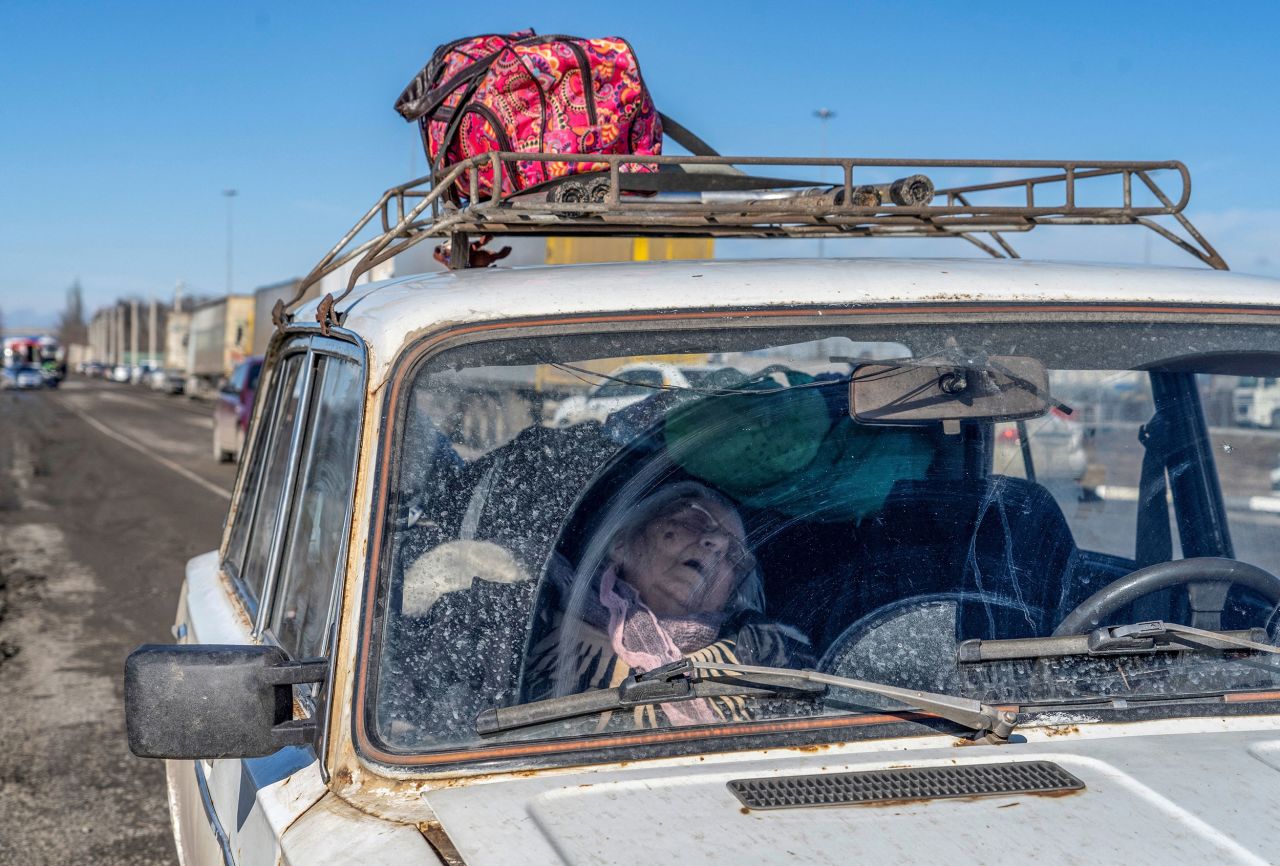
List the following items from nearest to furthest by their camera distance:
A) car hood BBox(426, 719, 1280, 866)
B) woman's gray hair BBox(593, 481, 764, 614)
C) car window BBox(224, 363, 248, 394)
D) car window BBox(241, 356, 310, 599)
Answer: car hood BBox(426, 719, 1280, 866) → woman's gray hair BBox(593, 481, 764, 614) → car window BBox(241, 356, 310, 599) → car window BBox(224, 363, 248, 394)

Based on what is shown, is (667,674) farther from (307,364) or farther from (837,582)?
(307,364)

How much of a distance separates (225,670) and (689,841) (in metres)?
0.61

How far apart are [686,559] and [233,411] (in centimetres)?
2040

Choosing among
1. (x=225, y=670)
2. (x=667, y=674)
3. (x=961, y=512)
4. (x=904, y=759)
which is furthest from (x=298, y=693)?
(x=961, y=512)

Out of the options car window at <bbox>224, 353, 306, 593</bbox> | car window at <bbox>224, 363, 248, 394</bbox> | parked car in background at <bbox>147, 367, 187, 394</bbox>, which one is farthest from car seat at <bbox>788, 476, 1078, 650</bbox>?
parked car in background at <bbox>147, 367, 187, 394</bbox>

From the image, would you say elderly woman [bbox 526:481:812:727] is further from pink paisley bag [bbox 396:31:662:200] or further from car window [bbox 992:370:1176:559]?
pink paisley bag [bbox 396:31:662:200]

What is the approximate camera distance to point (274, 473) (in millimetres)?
2912

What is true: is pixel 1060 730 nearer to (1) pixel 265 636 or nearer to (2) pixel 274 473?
(1) pixel 265 636

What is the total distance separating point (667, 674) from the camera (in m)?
1.70

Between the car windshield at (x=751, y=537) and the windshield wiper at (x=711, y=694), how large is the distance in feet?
0.06

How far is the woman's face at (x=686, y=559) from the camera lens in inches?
76.9

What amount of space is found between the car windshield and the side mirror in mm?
124

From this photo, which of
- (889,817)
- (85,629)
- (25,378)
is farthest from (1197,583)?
(25,378)

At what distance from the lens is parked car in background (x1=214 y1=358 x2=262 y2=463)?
2087cm
